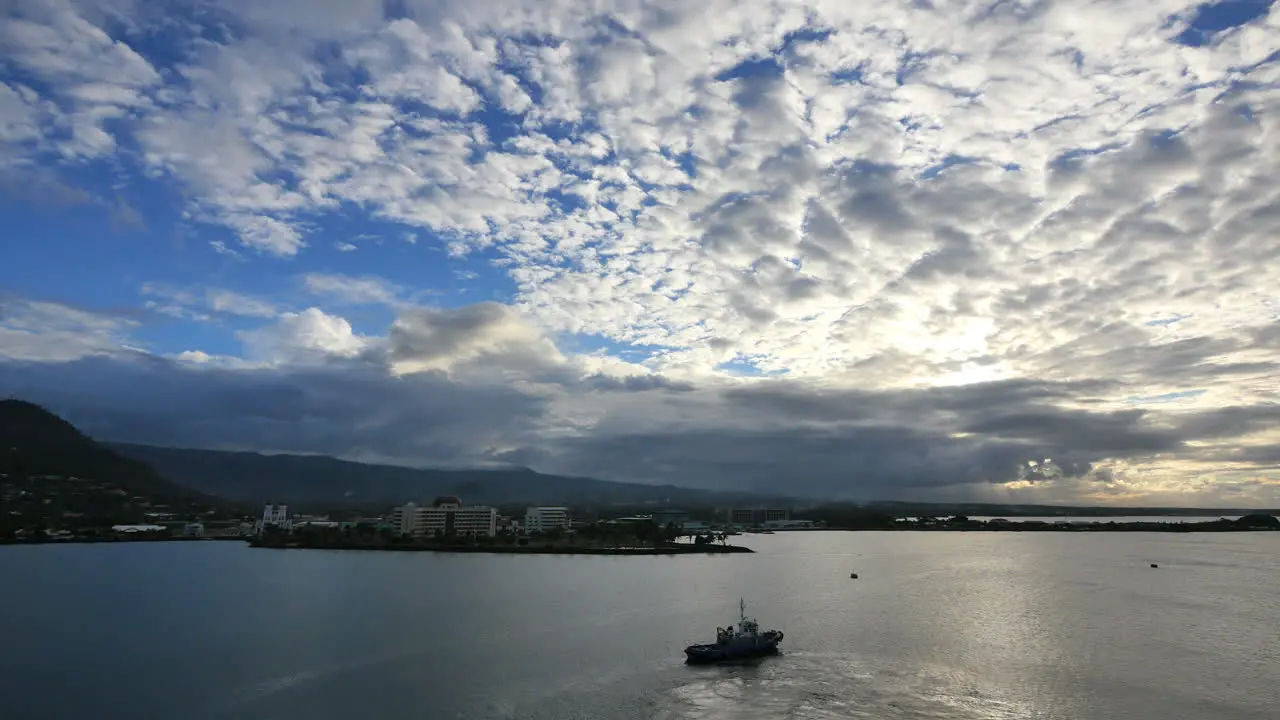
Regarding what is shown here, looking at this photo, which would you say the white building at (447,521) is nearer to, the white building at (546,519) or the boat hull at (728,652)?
the white building at (546,519)

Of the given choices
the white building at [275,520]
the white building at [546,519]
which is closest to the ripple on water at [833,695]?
the white building at [546,519]

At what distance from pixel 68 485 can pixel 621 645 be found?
569 ft

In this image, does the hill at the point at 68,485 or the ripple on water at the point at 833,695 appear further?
the hill at the point at 68,485

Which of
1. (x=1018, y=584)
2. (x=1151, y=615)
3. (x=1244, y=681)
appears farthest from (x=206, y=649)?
(x=1018, y=584)

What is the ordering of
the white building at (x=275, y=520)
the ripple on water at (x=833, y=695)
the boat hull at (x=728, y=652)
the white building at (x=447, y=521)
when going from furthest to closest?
the white building at (x=275, y=520)
the white building at (x=447, y=521)
the boat hull at (x=728, y=652)
the ripple on water at (x=833, y=695)

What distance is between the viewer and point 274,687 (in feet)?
91.5

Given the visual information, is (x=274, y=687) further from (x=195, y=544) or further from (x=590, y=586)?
(x=195, y=544)

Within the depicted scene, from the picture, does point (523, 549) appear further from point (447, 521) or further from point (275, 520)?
point (275, 520)

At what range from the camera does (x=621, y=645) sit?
36125 millimetres

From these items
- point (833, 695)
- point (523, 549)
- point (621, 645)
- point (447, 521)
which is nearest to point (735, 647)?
point (621, 645)

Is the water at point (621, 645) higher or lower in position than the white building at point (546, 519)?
lower

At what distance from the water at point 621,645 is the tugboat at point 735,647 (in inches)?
39.6

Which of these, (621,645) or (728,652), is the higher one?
(728,652)

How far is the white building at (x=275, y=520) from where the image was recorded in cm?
14012
